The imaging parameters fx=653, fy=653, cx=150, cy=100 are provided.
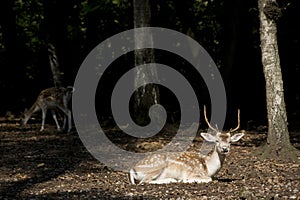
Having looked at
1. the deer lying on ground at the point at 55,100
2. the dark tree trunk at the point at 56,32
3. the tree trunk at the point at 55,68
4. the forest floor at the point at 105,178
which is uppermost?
the dark tree trunk at the point at 56,32

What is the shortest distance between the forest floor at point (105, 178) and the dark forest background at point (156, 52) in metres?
5.16

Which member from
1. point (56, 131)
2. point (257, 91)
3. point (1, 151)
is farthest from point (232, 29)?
point (1, 151)

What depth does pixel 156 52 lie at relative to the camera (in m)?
21.4

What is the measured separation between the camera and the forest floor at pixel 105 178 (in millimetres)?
7664

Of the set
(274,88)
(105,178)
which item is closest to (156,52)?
(274,88)

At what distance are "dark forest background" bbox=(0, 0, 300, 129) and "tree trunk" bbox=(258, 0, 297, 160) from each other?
19.4 feet

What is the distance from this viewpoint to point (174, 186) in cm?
821

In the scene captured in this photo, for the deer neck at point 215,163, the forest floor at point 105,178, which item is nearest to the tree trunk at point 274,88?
the forest floor at point 105,178

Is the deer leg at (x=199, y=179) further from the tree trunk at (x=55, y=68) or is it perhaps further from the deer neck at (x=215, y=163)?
the tree trunk at (x=55, y=68)

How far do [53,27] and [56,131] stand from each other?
415 centimetres

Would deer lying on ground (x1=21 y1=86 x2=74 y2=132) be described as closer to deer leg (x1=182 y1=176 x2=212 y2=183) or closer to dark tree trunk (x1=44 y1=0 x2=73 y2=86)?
dark tree trunk (x1=44 y1=0 x2=73 y2=86)

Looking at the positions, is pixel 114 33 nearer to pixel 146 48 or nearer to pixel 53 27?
pixel 53 27

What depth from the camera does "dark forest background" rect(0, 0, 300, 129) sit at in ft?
59.1

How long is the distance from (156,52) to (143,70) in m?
6.46
